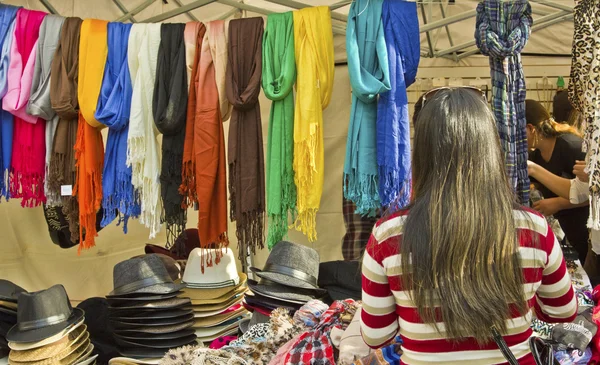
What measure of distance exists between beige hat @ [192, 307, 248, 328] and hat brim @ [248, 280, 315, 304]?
0.31 m

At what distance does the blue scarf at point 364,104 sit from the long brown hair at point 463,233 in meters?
1.38

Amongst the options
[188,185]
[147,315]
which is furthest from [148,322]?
[188,185]

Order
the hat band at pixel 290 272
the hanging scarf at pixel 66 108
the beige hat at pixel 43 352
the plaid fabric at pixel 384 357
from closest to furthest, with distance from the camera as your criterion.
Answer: the plaid fabric at pixel 384 357 < the beige hat at pixel 43 352 < the hat band at pixel 290 272 < the hanging scarf at pixel 66 108

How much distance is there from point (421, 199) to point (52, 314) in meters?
2.06

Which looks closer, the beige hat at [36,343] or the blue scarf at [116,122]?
the beige hat at [36,343]

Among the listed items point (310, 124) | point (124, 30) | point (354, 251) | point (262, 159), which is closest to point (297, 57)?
point (310, 124)

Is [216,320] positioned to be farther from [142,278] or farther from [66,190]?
[66,190]

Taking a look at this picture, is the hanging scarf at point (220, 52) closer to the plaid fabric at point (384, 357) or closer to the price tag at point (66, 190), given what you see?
the price tag at point (66, 190)

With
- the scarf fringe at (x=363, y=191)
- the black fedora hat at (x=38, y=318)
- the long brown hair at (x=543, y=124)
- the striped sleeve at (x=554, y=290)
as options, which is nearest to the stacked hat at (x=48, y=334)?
the black fedora hat at (x=38, y=318)

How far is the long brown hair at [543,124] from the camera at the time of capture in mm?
3514

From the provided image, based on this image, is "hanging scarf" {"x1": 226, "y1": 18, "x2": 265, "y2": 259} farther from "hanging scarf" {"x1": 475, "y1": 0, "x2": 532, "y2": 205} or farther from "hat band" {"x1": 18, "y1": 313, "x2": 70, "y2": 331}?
"hanging scarf" {"x1": 475, "y1": 0, "x2": 532, "y2": 205}

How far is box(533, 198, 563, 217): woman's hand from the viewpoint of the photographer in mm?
3242

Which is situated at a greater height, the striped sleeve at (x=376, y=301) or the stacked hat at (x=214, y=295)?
the striped sleeve at (x=376, y=301)

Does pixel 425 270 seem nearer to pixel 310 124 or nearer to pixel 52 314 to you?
pixel 310 124
